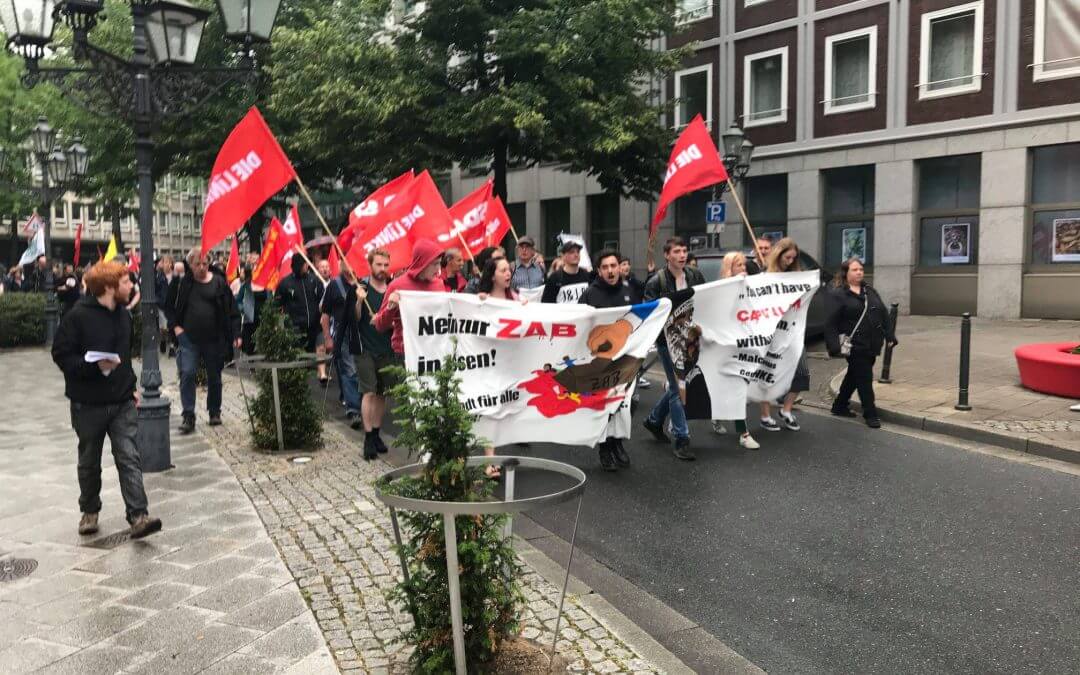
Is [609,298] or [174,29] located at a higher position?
[174,29]

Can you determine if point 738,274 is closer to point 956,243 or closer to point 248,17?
point 248,17

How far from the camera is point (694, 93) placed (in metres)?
28.1

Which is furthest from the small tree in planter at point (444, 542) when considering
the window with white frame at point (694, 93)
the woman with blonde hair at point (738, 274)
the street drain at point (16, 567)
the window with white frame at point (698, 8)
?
the window with white frame at point (698, 8)

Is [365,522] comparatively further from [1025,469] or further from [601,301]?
[1025,469]

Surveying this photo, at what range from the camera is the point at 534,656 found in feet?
12.3

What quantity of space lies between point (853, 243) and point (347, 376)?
57.6 feet

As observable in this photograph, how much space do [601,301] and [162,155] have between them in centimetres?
2310

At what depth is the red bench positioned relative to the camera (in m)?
10.1

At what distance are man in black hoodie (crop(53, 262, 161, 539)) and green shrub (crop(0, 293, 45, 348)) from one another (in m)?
17.7

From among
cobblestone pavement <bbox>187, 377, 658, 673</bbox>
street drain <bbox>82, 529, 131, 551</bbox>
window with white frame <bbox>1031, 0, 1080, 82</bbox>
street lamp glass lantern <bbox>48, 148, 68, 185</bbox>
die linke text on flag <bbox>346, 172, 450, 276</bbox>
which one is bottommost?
street drain <bbox>82, 529, 131, 551</bbox>

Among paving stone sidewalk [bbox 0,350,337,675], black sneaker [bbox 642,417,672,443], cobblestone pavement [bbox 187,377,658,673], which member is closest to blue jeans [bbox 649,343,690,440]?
black sneaker [bbox 642,417,672,443]

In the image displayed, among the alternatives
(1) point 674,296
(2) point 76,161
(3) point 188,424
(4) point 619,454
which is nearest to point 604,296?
(1) point 674,296

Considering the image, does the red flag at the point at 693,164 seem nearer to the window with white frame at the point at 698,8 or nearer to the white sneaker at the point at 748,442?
the white sneaker at the point at 748,442

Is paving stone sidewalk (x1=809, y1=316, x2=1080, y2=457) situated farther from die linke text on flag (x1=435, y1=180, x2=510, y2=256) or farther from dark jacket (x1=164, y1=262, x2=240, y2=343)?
dark jacket (x1=164, y1=262, x2=240, y2=343)
